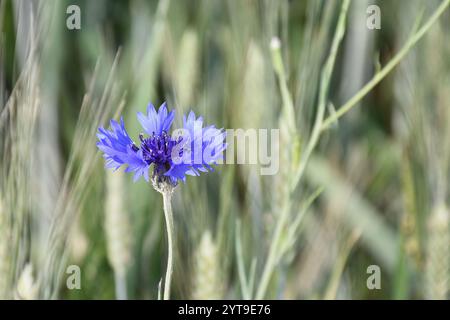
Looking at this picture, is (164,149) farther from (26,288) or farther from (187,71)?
(187,71)

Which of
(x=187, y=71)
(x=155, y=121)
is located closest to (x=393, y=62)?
(x=155, y=121)

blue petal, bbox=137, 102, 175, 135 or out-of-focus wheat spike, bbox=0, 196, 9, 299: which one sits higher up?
blue petal, bbox=137, 102, 175, 135

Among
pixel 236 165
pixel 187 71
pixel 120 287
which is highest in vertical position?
pixel 187 71

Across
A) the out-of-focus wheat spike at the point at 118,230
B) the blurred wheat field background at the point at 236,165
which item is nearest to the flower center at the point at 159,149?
the blurred wheat field background at the point at 236,165

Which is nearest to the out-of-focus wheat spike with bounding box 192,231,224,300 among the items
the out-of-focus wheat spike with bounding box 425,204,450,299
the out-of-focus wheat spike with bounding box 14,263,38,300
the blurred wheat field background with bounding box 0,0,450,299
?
the blurred wheat field background with bounding box 0,0,450,299

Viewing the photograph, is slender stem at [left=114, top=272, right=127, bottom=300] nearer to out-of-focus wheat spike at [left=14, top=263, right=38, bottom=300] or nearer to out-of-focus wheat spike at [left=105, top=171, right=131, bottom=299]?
out-of-focus wheat spike at [left=105, top=171, right=131, bottom=299]

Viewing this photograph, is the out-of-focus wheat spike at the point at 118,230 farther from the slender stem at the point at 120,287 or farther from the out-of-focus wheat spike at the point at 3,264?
the out-of-focus wheat spike at the point at 3,264

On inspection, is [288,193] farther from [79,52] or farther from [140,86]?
[79,52]
